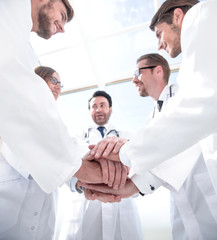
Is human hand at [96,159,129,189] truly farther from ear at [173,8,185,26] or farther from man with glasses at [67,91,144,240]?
ear at [173,8,185,26]

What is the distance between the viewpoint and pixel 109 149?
0.96 meters

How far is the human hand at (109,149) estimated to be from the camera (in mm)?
933

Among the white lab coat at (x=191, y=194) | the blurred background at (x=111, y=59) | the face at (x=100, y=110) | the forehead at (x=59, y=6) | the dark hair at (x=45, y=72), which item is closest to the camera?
the white lab coat at (x=191, y=194)

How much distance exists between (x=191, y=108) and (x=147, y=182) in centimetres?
48

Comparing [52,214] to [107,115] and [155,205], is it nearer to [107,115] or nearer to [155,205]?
[107,115]

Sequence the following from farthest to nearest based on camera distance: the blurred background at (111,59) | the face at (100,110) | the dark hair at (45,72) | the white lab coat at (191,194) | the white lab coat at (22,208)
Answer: the blurred background at (111,59), the face at (100,110), the dark hair at (45,72), the white lab coat at (22,208), the white lab coat at (191,194)

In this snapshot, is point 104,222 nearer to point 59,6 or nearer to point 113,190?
point 113,190

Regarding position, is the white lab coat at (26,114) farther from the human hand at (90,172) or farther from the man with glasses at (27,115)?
the human hand at (90,172)

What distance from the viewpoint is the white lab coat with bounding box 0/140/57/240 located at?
0.97 metres

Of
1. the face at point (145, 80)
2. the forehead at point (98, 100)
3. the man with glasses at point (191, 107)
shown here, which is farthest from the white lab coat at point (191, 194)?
the forehead at point (98, 100)

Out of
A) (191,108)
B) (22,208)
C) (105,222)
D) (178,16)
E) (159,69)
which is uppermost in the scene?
(178,16)

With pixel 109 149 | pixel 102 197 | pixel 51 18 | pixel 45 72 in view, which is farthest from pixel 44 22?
pixel 102 197

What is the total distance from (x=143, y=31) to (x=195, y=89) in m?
2.41

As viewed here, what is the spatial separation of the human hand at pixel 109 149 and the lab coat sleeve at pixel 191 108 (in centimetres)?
16
